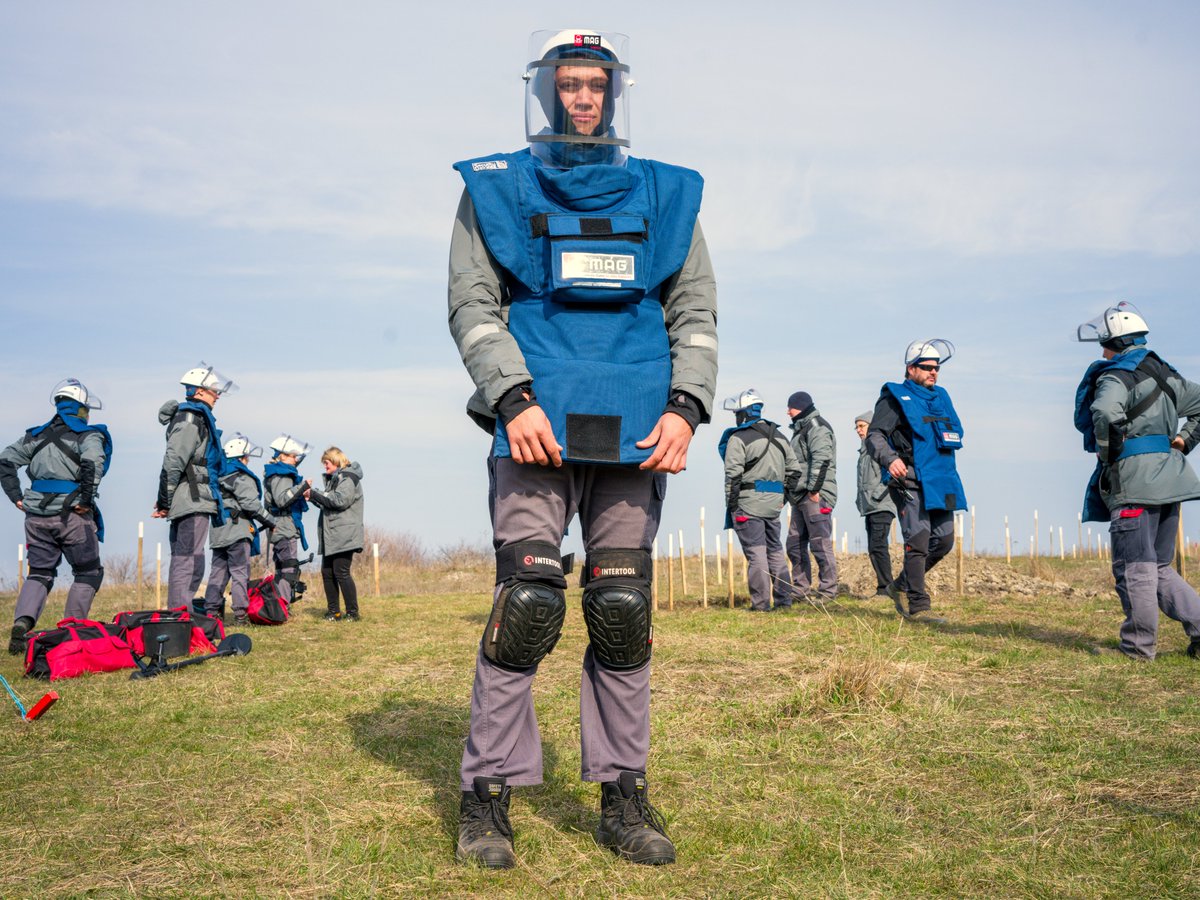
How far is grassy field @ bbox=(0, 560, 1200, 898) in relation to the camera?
2.75 meters

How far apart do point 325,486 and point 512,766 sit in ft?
34.4

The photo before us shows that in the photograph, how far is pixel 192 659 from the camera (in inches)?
293

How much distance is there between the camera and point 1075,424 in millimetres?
7145

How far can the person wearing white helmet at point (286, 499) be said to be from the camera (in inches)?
520

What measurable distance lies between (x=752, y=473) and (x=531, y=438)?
940 centimetres

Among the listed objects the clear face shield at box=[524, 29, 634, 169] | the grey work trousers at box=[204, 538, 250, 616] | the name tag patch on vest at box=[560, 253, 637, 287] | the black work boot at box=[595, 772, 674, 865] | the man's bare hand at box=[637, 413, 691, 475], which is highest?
the clear face shield at box=[524, 29, 634, 169]

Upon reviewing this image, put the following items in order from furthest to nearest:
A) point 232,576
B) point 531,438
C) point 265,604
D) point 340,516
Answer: point 340,516
point 232,576
point 265,604
point 531,438

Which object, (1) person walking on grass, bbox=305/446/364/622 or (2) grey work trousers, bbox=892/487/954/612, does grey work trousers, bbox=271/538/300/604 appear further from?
(2) grey work trousers, bbox=892/487/954/612

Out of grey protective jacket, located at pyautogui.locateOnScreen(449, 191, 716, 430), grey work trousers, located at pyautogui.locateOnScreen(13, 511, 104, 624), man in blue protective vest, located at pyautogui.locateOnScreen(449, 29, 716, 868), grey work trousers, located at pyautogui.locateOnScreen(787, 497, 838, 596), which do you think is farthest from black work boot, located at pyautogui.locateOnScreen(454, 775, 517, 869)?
grey work trousers, located at pyautogui.locateOnScreen(787, 497, 838, 596)

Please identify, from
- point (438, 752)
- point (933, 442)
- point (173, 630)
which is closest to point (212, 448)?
point (173, 630)

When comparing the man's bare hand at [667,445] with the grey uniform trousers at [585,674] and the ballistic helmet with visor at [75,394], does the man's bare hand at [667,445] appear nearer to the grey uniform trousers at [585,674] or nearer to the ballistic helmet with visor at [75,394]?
the grey uniform trousers at [585,674]

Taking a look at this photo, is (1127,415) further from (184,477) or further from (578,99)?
(184,477)

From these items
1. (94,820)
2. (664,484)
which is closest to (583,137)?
(664,484)

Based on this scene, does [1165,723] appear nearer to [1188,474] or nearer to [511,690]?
[1188,474]
